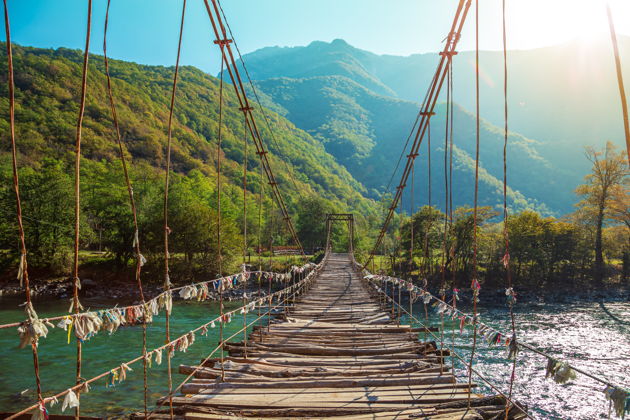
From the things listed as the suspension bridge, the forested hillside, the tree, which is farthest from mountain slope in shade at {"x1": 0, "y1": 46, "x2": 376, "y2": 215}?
the suspension bridge

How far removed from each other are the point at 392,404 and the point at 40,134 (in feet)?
191

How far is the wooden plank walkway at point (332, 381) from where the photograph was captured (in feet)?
10.4

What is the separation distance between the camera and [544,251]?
27.1 metres

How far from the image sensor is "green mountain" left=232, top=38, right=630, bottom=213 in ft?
334

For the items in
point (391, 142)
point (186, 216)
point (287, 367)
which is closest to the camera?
point (287, 367)

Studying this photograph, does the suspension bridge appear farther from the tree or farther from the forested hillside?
the tree

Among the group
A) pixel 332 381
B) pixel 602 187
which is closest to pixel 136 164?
pixel 602 187

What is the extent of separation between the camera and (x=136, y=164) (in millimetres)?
51188

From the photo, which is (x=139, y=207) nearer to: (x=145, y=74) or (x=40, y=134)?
(x=40, y=134)

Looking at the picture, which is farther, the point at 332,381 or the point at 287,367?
the point at 287,367

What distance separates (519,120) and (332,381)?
169081 millimetres

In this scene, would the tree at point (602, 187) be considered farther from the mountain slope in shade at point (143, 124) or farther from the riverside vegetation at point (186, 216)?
the mountain slope in shade at point (143, 124)

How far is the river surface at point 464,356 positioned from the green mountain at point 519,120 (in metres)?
78.9

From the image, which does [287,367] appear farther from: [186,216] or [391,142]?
[391,142]
